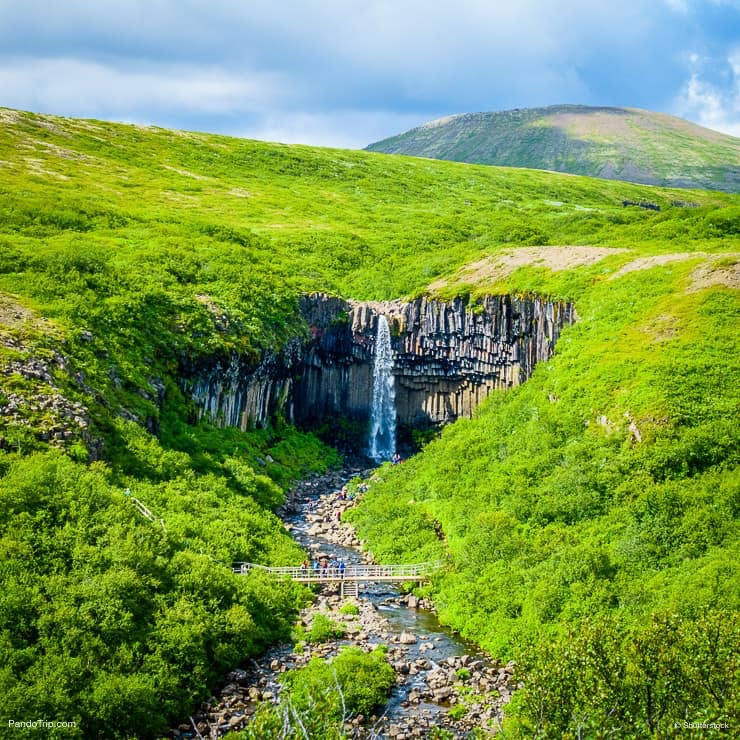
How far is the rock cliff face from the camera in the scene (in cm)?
6531

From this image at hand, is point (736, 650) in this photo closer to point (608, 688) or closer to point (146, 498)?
point (608, 688)

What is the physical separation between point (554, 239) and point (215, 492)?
6727 cm

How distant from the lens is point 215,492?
51.4 m

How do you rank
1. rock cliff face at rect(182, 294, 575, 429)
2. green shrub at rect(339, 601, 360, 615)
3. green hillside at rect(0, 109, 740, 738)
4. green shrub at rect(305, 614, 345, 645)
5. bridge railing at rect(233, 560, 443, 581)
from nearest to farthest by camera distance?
1. green hillside at rect(0, 109, 740, 738)
2. green shrub at rect(305, 614, 345, 645)
3. green shrub at rect(339, 601, 360, 615)
4. bridge railing at rect(233, 560, 443, 581)
5. rock cliff face at rect(182, 294, 575, 429)

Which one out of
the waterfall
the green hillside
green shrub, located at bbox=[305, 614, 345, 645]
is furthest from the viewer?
the waterfall

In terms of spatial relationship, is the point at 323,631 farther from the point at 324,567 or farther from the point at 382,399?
the point at 382,399

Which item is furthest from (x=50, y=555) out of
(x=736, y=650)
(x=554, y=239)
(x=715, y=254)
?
(x=554, y=239)

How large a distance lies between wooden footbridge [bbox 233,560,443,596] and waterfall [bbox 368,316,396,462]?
29245 millimetres

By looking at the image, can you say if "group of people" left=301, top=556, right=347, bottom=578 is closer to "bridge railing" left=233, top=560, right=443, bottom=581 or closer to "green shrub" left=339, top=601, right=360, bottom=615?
"bridge railing" left=233, top=560, right=443, bottom=581

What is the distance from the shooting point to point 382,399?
3022 inches

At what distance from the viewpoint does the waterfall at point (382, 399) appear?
76.0 meters

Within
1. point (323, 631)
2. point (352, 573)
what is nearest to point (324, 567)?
point (352, 573)

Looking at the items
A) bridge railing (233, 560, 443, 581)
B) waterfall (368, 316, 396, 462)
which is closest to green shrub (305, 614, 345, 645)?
bridge railing (233, 560, 443, 581)

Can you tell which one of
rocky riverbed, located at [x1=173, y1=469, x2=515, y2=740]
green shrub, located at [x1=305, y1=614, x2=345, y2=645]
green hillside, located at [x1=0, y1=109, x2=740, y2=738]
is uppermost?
green hillside, located at [x1=0, y1=109, x2=740, y2=738]
